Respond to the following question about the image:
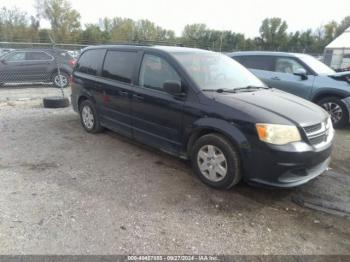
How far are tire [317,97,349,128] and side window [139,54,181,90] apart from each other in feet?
15.2

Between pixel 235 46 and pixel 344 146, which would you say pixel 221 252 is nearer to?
pixel 344 146

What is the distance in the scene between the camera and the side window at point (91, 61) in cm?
561

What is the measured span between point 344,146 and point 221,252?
4182 millimetres

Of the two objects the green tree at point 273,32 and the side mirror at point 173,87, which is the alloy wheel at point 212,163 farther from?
the green tree at point 273,32

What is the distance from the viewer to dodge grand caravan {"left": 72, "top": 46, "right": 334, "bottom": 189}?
3.41 metres

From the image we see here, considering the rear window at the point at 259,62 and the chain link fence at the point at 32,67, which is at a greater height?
the rear window at the point at 259,62

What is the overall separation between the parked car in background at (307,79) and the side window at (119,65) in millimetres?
4350

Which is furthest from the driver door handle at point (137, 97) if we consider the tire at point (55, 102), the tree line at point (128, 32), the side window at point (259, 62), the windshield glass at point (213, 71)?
the tree line at point (128, 32)

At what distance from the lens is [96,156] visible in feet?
16.0

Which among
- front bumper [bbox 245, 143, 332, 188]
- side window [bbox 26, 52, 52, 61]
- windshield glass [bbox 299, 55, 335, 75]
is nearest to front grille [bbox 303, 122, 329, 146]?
front bumper [bbox 245, 143, 332, 188]

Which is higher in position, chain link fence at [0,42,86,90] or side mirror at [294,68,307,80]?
side mirror at [294,68,307,80]

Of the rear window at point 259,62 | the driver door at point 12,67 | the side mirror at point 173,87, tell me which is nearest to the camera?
the side mirror at point 173,87

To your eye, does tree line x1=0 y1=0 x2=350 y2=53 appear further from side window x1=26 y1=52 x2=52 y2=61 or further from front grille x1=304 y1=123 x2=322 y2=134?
front grille x1=304 y1=123 x2=322 y2=134

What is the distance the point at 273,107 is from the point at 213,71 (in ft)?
3.70
